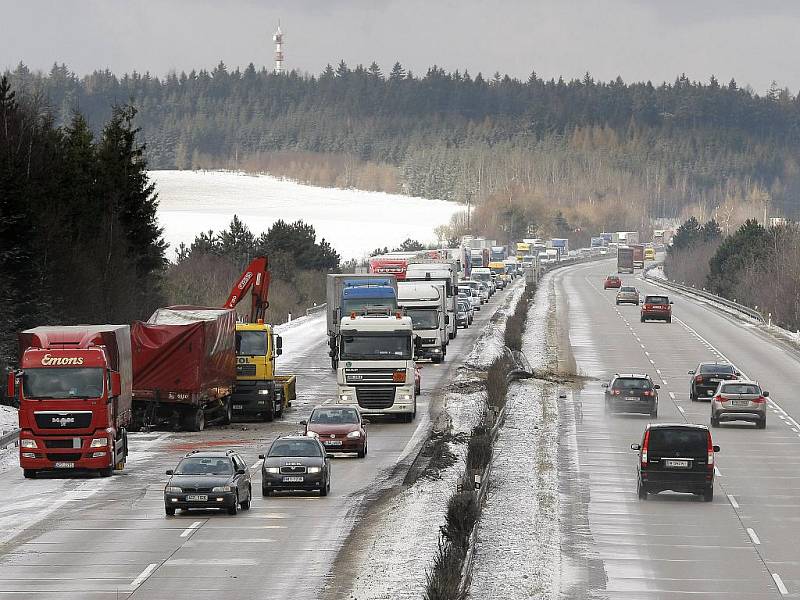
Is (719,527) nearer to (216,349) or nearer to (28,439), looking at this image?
(28,439)

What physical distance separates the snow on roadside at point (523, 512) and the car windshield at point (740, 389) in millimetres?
5522

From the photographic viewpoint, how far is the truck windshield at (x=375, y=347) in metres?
48.3

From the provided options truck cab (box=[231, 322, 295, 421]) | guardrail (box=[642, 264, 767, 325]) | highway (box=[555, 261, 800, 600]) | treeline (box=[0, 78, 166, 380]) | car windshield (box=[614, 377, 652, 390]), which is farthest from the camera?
guardrail (box=[642, 264, 767, 325])

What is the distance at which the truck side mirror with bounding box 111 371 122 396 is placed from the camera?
37281mm

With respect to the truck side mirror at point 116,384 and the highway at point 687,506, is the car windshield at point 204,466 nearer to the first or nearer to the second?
the truck side mirror at point 116,384

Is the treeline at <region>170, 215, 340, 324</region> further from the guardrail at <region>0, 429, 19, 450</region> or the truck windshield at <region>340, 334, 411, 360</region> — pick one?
the guardrail at <region>0, 429, 19, 450</region>

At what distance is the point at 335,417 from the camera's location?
4116cm

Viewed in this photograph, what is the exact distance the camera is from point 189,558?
26.1 m

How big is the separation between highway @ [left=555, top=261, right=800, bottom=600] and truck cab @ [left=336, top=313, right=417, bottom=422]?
222 inches

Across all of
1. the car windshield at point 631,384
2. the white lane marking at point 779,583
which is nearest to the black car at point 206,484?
the white lane marking at point 779,583

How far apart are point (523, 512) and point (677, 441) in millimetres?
3881

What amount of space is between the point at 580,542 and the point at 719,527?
11.3 ft

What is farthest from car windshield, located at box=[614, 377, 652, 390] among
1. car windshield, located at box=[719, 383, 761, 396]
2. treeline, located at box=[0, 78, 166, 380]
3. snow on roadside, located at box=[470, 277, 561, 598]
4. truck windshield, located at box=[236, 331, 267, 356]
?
treeline, located at box=[0, 78, 166, 380]

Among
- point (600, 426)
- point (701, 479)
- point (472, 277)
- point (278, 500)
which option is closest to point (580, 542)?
point (701, 479)
